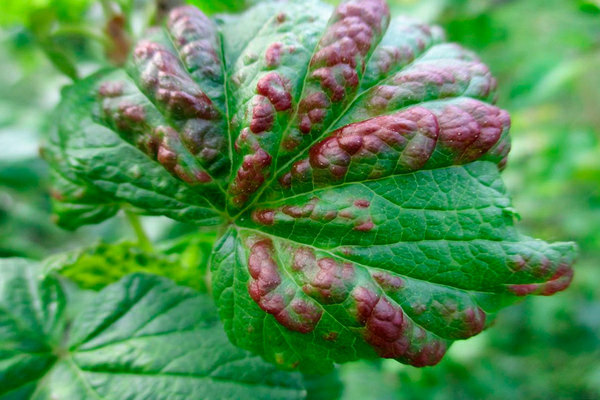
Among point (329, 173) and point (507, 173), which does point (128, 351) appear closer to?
point (329, 173)

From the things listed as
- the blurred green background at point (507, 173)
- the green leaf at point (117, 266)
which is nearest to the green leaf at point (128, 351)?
the green leaf at point (117, 266)

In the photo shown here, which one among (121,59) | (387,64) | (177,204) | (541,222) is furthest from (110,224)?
(541,222)

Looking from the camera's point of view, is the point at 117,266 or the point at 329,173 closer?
the point at 329,173

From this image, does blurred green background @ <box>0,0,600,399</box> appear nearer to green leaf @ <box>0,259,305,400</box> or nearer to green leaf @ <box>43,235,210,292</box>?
green leaf @ <box>43,235,210,292</box>

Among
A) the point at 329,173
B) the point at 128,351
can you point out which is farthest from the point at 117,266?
the point at 329,173

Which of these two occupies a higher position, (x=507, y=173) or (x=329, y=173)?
(x=329, y=173)

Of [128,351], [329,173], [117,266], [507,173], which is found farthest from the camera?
[507,173]

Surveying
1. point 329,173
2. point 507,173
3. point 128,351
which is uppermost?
point 329,173

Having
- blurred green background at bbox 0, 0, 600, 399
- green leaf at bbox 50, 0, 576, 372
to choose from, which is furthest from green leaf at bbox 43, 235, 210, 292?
green leaf at bbox 50, 0, 576, 372
